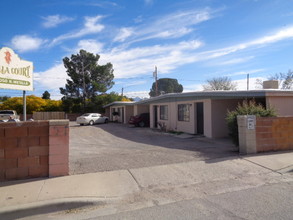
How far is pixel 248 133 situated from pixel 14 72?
7442mm

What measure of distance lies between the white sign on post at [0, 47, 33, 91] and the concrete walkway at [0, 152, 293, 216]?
8.53 ft

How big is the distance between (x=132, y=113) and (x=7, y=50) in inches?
889

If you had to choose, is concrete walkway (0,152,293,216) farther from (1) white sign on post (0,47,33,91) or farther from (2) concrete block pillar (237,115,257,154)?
(1) white sign on post (0,47,33,91)

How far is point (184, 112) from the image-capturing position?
15422 millimetres

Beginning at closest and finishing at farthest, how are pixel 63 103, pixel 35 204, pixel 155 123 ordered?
1. pixel 35 204
2. pixel 155 123
3. pixel 63 103

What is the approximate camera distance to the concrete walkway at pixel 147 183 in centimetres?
428

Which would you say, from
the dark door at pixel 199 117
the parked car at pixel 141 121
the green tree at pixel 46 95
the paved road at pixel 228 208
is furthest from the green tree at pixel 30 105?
the paved road at pixel 228 208

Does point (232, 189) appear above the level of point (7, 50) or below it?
below

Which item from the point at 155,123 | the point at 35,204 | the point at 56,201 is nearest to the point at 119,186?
the point at 56,201

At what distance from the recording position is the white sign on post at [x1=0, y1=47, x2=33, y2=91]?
5.84m

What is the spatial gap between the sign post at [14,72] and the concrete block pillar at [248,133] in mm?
6869

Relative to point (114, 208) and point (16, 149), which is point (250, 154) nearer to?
point (114, 208)

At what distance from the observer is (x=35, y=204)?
4.01 metres

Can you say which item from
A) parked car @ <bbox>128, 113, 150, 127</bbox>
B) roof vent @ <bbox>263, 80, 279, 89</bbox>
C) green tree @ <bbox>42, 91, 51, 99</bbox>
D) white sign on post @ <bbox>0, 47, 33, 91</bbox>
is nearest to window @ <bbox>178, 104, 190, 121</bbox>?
roof vent @ <bbox>263, 80, 279, 89</bbox>
